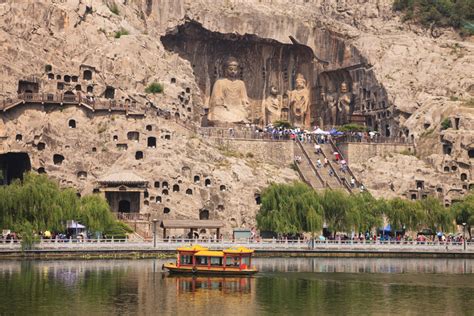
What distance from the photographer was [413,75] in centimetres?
11456

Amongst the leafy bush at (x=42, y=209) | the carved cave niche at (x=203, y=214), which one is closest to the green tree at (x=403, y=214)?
the carved cave niche at (x=203, y=214)

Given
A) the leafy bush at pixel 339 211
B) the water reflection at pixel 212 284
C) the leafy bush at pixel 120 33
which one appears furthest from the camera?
the leafy bush at pixel 120 33

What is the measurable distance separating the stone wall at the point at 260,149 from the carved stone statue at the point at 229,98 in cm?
1273

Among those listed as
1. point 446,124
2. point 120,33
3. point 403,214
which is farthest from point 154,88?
point 446,124

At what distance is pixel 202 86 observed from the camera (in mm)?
120312

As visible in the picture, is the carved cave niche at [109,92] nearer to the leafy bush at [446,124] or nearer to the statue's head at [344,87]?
the statue's head at [344,87]

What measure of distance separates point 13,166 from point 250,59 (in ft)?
110

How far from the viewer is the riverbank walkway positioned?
78.9 meters

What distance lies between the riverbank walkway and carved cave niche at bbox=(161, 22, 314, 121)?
36529mm

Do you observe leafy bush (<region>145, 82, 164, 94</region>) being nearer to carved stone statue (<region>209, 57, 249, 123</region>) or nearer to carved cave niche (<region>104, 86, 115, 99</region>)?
carved cave niche (<region>104, 86, 115, 99</region>)

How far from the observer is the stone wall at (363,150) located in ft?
350

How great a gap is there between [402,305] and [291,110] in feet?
218

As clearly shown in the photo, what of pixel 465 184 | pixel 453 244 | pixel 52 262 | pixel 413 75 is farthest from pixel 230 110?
pixel 52 262

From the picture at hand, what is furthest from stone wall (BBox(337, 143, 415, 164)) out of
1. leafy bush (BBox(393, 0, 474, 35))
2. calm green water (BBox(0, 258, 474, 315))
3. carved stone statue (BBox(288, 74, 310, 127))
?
calm green water (BBox(0, 258, 474, 315))
